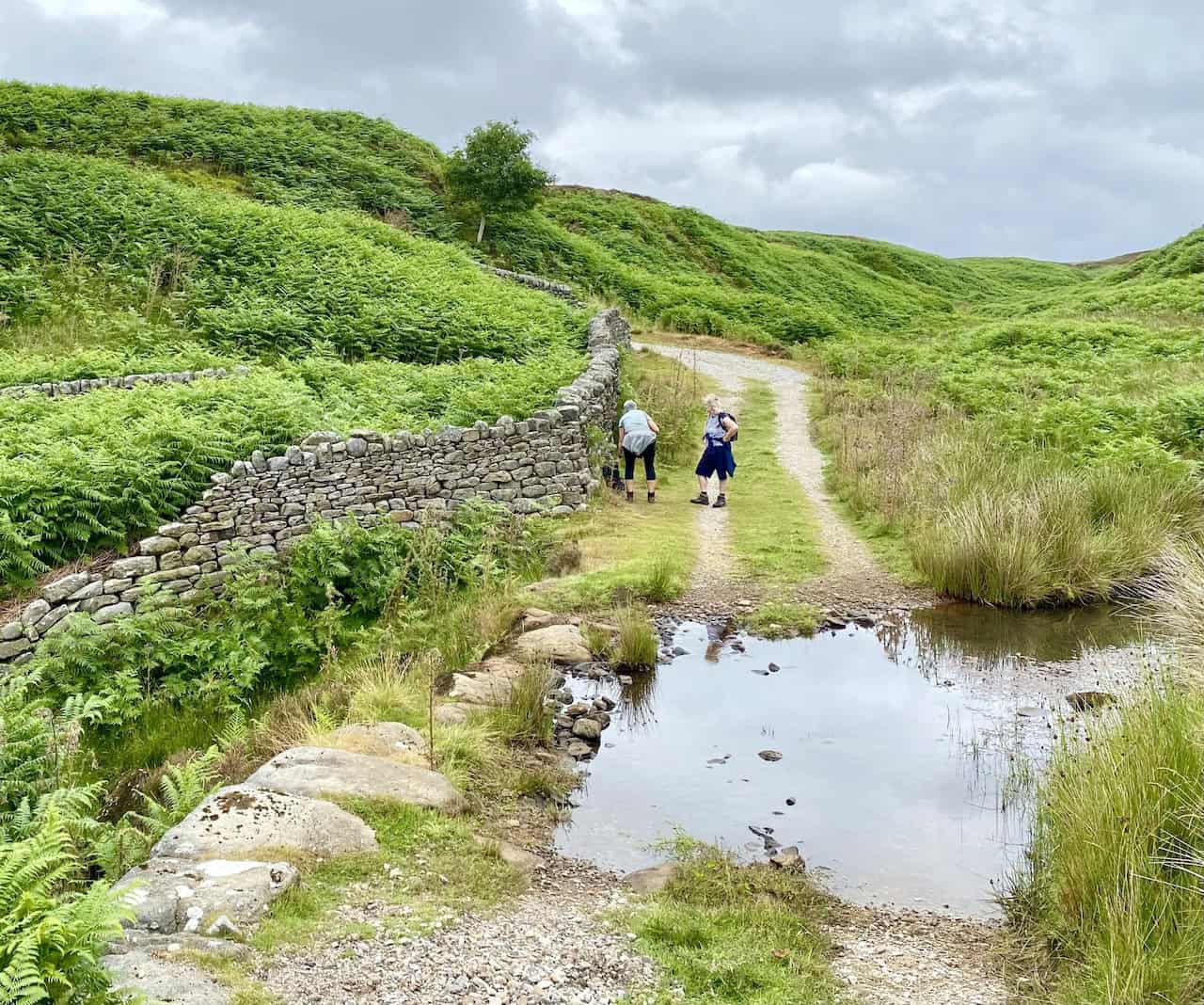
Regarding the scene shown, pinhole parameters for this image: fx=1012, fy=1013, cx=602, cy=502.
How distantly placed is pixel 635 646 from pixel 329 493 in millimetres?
5093

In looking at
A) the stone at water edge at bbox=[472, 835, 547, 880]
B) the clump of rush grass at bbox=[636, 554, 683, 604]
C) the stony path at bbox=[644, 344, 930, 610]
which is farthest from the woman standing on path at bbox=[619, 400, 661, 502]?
the stone at water edge at bbox=[472, 835, 547, 880]

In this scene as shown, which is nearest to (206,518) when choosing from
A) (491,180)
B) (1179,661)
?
(1179,661)

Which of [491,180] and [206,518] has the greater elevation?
[491,180]

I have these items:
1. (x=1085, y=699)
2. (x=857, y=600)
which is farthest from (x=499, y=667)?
(x=1085, y=699)

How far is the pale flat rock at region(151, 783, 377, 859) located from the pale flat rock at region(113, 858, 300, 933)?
15 cm

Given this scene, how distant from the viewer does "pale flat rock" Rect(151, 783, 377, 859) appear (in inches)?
217

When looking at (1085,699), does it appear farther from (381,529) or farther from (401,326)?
(401,326)

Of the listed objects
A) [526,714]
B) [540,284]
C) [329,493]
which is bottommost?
[526,714]

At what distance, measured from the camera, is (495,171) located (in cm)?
3192

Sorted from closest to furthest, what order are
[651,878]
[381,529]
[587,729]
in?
[651,878], [587,729], [381,529]

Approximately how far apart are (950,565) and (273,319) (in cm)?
1406

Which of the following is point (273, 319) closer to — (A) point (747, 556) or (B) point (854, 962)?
(A) point (747, 556)

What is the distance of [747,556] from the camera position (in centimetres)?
1233

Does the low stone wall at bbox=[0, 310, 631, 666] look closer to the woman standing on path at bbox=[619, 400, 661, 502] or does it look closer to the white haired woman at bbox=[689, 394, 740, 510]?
the woman standing on path at bbox=[619, 400, 661, 502]
